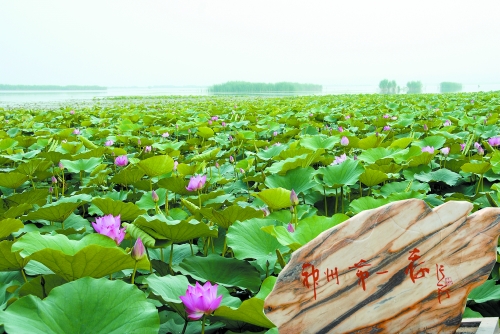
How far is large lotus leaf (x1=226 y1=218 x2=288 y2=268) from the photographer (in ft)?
3.56

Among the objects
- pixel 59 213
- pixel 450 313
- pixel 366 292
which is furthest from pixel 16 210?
pixel 450 313

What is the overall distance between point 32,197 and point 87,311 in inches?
45.4

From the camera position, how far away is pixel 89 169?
2.14 metres

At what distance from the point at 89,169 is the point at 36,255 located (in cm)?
146

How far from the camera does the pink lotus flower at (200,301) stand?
0.75m

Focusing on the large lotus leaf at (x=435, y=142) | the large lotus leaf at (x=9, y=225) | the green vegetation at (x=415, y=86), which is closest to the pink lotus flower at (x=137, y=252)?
the large lotus leaf at (x=9, y=225)

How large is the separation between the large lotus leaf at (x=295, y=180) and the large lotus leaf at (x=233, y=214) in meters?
0.41

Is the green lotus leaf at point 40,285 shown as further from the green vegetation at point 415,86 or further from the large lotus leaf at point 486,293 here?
the green vegetation at point 415,86

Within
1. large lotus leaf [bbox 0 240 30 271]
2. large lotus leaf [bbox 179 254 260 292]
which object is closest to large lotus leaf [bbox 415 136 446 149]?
large lotus leaf [bbox 179 254 260 292]

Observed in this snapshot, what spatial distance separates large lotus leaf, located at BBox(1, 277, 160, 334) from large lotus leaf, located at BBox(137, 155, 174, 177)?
926 millimetres

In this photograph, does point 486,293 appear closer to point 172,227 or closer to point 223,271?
point 223,271

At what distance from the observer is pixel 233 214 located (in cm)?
119

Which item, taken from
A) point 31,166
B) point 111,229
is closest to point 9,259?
point 111,229

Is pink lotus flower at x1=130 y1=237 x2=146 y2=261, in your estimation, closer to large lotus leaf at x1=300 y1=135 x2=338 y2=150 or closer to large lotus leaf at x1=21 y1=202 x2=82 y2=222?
large lotus leaf at x1=21 y1=202 x2=82 y2=222
